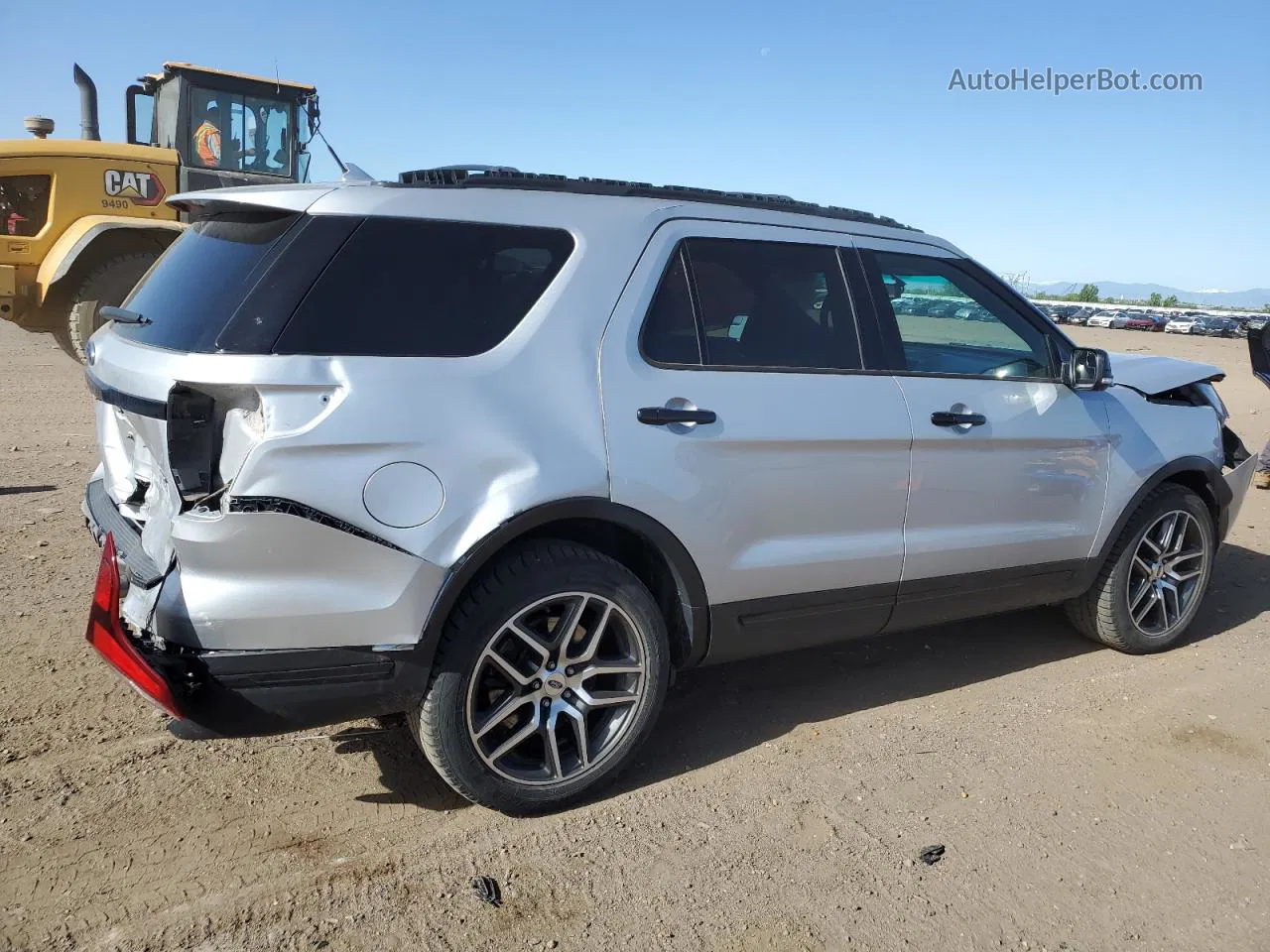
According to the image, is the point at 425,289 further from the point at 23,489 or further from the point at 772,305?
the point at 23,489

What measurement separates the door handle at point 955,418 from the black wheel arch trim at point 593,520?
3.83 ft

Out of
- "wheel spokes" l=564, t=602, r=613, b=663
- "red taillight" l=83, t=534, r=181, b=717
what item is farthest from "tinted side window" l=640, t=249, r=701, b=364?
"red taillight" l=83, t=534, r=181, b=717

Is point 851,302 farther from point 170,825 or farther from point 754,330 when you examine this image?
point 170,825

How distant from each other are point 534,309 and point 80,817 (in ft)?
6.71

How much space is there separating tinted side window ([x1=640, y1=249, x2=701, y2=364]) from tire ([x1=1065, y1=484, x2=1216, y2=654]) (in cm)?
245

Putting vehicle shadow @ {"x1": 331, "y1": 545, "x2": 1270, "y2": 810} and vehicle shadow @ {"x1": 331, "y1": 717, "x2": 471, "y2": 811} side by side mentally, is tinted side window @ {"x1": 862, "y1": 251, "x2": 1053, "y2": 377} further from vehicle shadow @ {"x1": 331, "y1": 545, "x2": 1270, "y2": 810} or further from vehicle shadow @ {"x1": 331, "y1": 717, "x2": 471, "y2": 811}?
vehicle shadow @ {"x1": 331, "y1": 717, "x2": 471, "y2": 811}

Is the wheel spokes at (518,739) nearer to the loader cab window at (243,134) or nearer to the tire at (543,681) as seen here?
the tire at (543,681)

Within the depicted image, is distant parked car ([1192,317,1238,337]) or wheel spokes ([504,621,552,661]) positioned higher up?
wheel spokes ([504,621,552,661])

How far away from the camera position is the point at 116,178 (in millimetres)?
10383

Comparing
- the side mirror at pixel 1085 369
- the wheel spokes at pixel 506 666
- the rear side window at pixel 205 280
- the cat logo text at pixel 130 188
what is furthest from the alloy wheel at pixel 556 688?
the cat logo text at pixel 130 188

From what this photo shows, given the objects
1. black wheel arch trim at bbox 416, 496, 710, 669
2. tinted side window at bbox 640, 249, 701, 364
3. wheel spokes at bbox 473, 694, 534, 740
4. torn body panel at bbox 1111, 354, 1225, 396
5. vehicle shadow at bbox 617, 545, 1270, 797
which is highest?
tinted side window at bbox 640, 249, 701, 364

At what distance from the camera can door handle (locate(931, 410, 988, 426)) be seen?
384 centimetres

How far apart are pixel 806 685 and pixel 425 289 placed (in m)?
2.39

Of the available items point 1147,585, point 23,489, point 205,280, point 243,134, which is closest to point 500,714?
point 205,280
